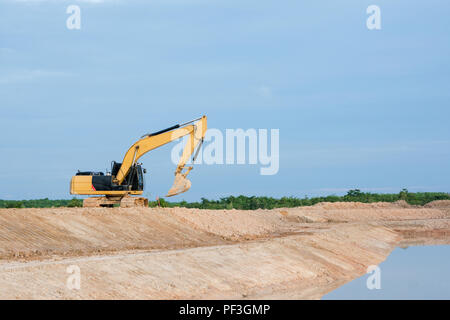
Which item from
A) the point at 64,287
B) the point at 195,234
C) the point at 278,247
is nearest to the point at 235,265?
the point at 278,247

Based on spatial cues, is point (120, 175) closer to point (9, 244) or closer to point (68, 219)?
point (68, 219)

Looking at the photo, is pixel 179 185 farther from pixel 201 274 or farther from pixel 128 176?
pixel 201 274

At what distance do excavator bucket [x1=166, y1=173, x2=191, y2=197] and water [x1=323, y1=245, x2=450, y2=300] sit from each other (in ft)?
39.8

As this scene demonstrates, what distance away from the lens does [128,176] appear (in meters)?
41.1

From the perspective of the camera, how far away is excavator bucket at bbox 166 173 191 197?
38406 mm

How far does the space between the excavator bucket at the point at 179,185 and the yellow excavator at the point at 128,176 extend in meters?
2.09

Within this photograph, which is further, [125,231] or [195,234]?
[195,234]

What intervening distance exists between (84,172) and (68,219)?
32.6 feet

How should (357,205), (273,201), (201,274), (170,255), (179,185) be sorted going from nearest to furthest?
(201,274) → (170,255) → (179,185) → (357,205) → (273,201)

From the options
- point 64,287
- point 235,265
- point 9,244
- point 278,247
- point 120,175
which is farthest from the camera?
point 120,175

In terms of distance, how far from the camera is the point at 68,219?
3172cm

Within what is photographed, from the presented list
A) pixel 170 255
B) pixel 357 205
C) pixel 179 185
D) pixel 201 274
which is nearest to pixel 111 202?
pixel 179 185

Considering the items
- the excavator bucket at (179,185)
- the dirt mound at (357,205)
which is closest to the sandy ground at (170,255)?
the excavator bucket at (179,185)

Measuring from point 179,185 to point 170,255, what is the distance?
50.7 ft
